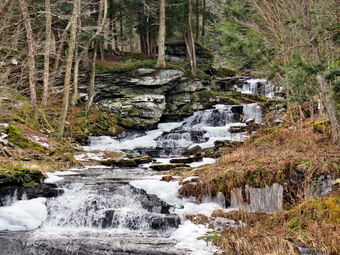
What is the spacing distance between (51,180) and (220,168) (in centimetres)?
456

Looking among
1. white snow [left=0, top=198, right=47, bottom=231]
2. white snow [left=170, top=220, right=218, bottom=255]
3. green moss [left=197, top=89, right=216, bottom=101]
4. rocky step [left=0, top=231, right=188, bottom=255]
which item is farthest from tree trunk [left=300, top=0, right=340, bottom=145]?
green moss [left=197, top=89, right=216, bottom=101]

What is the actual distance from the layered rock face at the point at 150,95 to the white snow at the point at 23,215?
450 inches

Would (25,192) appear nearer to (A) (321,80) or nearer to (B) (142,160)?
(B) (142,160)

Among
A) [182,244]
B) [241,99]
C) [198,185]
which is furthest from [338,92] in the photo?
[241,99]

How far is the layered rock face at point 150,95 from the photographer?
1845 cm

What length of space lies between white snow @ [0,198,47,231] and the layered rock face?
11.4m

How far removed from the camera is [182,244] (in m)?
5.18

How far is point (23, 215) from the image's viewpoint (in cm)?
648

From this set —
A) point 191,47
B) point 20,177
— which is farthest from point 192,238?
point 191,47

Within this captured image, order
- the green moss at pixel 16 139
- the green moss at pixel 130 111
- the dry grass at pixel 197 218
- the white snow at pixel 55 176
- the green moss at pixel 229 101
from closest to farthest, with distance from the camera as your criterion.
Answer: the dry grass at pixel 197 218 → the white snow at pixel 55 176 → the green moss at pixel 16 139 → the green moss at pixel 130 111 → the green moss at pixel 229 101

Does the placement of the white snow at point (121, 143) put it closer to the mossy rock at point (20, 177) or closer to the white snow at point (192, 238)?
the mossy rock at point (20, 177)

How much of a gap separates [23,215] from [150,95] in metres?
13.3

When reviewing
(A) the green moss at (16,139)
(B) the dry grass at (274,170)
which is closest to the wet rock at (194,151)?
(B) the dry grass at (274,170)

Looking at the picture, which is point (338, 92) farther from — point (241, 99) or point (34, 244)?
point (241, 99)
